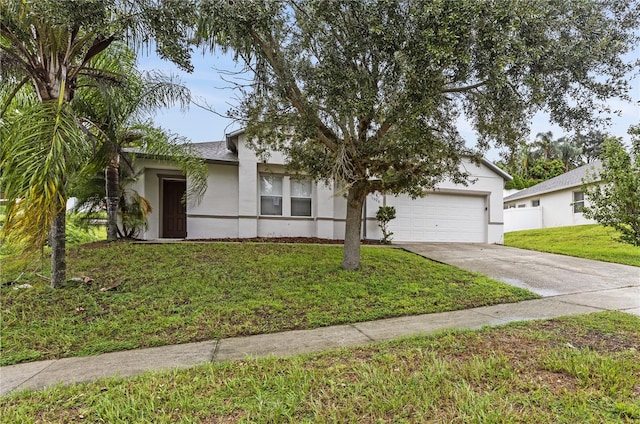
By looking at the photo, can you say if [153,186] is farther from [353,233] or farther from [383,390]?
[383,390]

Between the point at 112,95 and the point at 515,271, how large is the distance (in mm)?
→ 10232

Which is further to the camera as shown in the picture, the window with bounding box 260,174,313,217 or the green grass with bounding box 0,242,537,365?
the window with bounding box 260,174,313,217

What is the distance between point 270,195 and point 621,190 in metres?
10.1

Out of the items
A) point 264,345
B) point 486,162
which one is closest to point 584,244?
point 486,162

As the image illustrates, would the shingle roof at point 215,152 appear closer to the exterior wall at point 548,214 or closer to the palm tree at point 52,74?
the palm tree at point 52,74

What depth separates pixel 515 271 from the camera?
8.99 metres

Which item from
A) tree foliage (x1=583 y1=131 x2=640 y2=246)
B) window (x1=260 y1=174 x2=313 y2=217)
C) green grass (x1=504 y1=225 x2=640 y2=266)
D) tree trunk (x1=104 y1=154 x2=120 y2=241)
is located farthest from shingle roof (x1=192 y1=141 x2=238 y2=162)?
green grass (x1=504 y1=225 x2=640 y2=266)

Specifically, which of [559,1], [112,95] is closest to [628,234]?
[559,1]

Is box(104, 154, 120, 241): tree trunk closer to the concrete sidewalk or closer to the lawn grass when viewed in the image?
the concrete sidewalk

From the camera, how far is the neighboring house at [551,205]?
19062mm

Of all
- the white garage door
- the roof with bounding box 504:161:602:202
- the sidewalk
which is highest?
the roof with bounding box 504:161:602:202

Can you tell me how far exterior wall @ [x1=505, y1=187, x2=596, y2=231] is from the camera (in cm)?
1939

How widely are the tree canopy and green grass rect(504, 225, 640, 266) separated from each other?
6625 millimetres

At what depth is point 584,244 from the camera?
14250 millimetres
